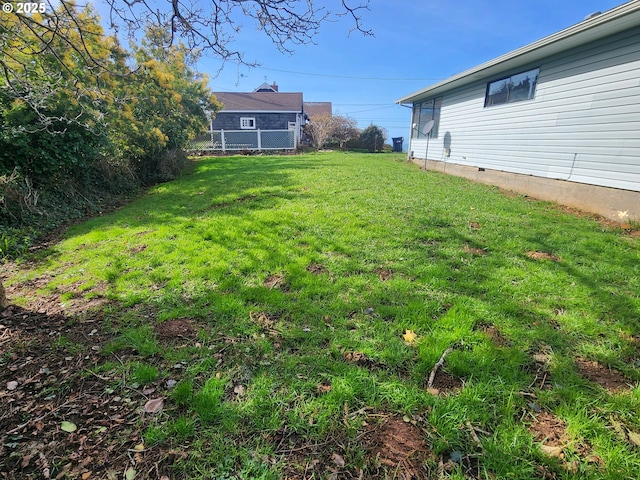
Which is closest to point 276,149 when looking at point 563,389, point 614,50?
point 614,50

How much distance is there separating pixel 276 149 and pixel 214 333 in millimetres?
19000

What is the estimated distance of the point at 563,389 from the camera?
1.73 metres

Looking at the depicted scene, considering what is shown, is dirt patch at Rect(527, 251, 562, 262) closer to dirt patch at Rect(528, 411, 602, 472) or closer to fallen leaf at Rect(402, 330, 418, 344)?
fallen leaf at Rect(402, 330, 418, 344)

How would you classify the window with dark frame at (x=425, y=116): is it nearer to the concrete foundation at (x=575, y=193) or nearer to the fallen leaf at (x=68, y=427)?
the concrete foundation at (x=575, y=193)

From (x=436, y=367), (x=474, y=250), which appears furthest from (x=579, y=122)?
(x=436, y=367)

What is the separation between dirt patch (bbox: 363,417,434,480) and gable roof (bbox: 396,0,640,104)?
6.43 m

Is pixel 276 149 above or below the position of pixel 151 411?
above

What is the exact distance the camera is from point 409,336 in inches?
87.4

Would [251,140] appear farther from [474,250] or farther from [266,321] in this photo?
[266,321]

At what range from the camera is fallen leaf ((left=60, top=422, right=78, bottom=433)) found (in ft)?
5.13

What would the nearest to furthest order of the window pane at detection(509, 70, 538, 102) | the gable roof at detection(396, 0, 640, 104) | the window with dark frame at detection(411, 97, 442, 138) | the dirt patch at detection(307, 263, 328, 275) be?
the dirt patch at detection(307, 263, 328, 275) → the gable roof at detection(396, 0, 640, 104) → the window pane at detection(509, 70, 538, 102) → the window with dark frame at detection(411, 97, 442, 138)

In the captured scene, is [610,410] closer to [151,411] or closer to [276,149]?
[151,411]

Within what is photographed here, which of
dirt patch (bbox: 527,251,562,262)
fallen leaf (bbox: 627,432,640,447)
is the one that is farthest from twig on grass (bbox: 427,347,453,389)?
dirt patch (bbox: 527,251,562,262)

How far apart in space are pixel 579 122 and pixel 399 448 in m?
7.33
